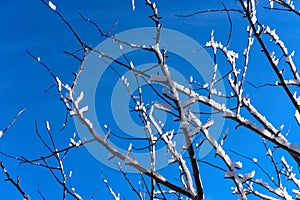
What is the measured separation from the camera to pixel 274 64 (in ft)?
7.98

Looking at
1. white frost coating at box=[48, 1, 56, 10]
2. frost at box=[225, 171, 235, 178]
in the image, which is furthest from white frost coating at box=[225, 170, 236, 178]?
white frost coating at box=[48, 1, 56, 10]

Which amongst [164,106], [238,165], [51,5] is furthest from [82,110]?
[238,165]

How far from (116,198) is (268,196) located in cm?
174

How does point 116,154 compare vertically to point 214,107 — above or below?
below

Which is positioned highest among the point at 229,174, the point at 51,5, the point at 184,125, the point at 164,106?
the point at 51,5

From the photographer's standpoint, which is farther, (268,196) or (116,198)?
(116,198)

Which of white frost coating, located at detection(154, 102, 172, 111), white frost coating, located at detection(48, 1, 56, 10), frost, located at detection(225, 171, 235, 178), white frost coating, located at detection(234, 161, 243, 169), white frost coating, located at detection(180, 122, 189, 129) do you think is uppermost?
white frost coating, located at detection(48, 1, 56, 10)

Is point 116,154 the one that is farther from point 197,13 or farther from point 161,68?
point 197,13

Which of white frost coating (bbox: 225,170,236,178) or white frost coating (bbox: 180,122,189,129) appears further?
white frost coating (bbox: 225,170,236,178)

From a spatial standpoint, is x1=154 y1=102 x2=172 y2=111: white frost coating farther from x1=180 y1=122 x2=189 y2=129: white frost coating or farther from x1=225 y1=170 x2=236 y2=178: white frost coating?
x1=225 y1=170 x2=236 y2=178: white frost coating

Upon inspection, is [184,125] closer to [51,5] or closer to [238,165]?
[238,165]

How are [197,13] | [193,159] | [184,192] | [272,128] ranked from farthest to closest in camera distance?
[272,128], [197,13], [184,192], [193,159]

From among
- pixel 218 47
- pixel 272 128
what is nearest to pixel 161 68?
pixel 272 128

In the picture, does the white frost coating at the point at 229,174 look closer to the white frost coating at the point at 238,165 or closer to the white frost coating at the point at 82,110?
the white frost coating at the point at 238,165
